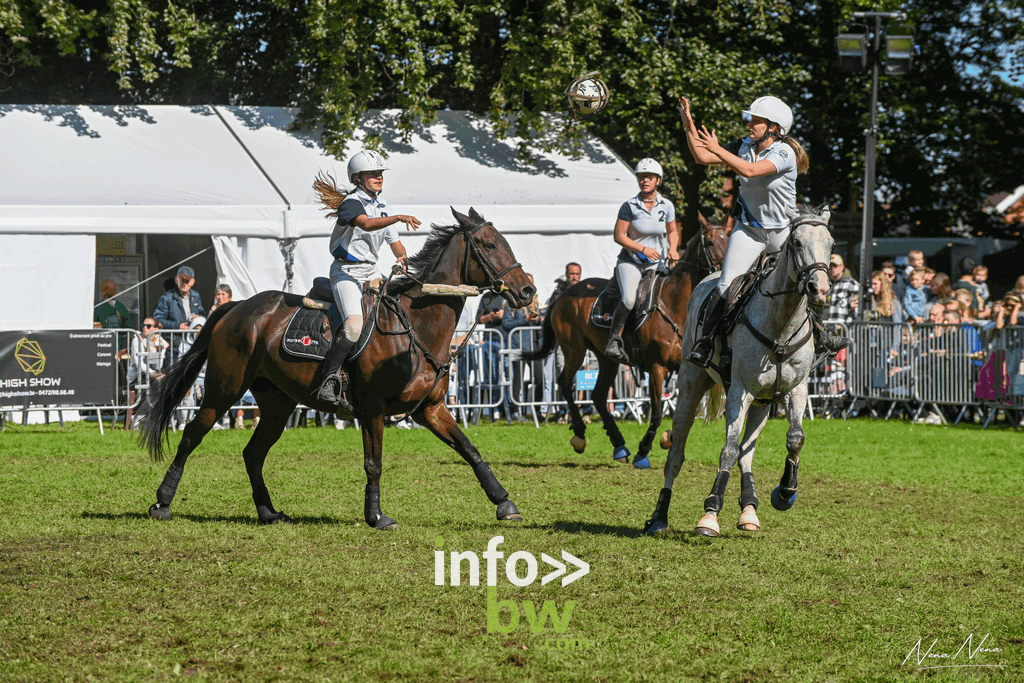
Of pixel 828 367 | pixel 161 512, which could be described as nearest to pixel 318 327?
pixel 161 512

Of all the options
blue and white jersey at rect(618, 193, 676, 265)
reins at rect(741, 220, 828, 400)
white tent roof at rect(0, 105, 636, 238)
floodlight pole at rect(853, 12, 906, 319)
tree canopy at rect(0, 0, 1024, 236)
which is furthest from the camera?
tree canopy at rect(0, 0, 1024, 236)

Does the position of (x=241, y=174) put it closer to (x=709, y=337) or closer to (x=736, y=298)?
(x=709, y=337)

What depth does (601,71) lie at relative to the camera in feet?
73.0

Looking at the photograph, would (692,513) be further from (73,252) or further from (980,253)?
(980,253)

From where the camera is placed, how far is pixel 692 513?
9.73 m

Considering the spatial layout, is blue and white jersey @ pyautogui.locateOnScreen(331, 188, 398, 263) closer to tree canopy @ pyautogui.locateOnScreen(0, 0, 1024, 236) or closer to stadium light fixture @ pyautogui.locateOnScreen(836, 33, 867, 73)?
tree canopy @ pyautogui.locateOnScreen(0, 0, 1024, 236)

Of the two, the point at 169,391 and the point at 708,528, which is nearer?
the point at 708,528

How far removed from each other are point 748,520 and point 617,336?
514 centimetres

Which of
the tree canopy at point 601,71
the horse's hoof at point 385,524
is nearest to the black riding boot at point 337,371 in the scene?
the horse's hoof at point 385,524

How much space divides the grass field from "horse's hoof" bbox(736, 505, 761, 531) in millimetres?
150

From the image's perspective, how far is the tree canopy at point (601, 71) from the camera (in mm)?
21312

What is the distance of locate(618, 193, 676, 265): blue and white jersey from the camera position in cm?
1287

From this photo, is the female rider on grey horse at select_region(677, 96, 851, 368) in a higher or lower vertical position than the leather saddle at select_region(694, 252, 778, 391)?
higher
